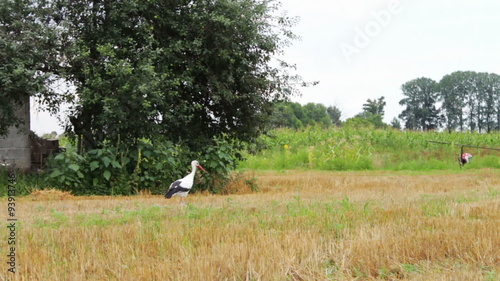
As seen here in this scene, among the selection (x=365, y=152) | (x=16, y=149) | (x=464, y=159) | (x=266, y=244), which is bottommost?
(x=266, y=244)

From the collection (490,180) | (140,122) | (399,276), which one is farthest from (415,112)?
(399,276)

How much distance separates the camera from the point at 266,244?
220 inches

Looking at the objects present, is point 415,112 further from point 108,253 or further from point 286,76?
point 108,253

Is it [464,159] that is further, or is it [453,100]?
[453,100]

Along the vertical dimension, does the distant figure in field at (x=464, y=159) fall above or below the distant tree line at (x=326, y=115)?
below

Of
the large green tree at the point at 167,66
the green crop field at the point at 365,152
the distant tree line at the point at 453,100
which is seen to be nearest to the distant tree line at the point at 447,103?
the distant tree line at the point at 453,100

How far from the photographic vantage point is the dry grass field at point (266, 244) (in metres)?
4.91

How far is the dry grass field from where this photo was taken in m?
4.91

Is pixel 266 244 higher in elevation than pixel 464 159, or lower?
lower

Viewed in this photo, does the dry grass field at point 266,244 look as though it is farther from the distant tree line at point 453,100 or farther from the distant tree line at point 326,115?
the distant tree line at point 453,100

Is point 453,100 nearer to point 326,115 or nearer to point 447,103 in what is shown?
point 447,103

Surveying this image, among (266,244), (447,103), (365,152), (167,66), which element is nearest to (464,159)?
(365,152)

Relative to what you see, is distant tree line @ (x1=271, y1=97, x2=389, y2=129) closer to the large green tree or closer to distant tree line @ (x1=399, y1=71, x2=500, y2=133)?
distant tree line @ (x1=399, y1=71, x2=500, y2=133)

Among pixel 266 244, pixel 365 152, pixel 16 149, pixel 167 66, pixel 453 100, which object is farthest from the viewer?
pixel 453 100
